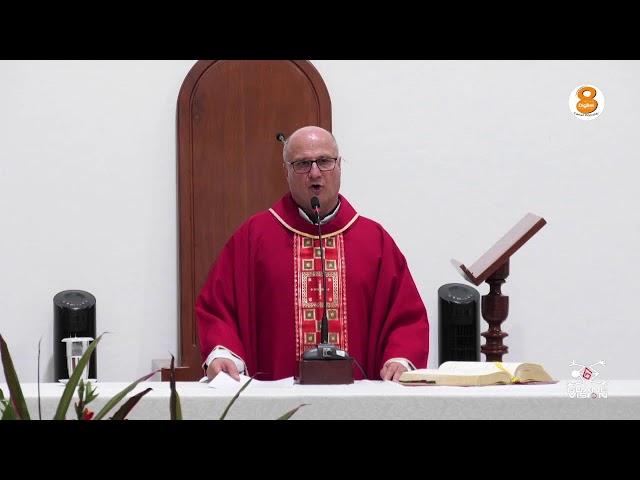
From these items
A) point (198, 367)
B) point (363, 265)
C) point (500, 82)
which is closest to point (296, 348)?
point (363, 265)

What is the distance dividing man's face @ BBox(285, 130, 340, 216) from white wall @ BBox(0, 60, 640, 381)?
1.61 meters

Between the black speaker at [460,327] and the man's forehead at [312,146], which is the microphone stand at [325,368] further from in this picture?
the black speaker at [460,327]

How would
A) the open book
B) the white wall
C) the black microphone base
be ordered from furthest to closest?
1. the white wall
2. the black microphone base
3. the open book

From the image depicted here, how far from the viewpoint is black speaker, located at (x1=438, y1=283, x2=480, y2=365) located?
5168 mm

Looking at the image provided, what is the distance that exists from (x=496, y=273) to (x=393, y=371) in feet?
1.85

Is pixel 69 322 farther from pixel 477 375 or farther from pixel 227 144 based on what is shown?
pixel 477 375

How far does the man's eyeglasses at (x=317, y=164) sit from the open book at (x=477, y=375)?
3.89ft

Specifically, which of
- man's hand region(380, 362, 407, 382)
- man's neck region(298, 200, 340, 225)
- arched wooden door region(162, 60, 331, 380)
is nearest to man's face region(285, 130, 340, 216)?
man's neck region(298, 200, 340, 225)

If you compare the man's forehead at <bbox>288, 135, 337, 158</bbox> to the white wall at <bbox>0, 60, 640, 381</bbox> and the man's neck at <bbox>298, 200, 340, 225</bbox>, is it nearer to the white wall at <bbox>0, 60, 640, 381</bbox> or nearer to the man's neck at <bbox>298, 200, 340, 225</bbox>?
the man's neck at <bbox>298, 200, 340, 225</bbox>

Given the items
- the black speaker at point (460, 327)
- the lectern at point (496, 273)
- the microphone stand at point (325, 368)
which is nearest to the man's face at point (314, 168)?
the lectern at point (496, 273)

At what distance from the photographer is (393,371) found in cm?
338

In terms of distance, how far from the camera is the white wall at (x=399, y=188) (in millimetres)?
5453

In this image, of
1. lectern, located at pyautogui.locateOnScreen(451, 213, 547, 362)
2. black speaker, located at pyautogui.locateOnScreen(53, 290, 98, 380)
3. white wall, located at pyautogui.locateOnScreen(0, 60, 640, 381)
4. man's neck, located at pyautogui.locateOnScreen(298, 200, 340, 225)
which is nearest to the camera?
lectern, located at pyautogui.locateOnScreen(451, 213, 547, 362)

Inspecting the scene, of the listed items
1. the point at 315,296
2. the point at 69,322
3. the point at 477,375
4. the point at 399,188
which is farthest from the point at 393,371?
the point at 399,188
